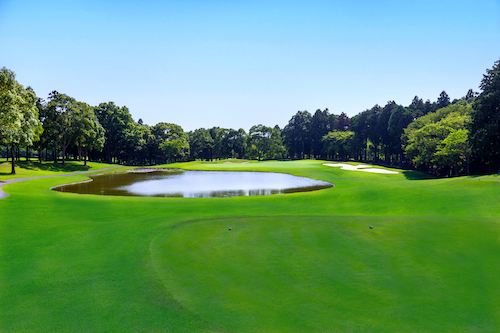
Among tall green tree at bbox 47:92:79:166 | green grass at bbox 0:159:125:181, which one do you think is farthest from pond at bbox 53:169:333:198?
tall green tree at bbox 47:92:79:166

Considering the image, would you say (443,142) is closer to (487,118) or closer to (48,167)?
(487,118)

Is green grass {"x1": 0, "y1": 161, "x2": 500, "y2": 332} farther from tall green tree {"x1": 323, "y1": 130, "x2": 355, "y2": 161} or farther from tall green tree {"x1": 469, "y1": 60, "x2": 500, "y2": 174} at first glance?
tall green tree {"x1": 323, "y1": 130, "x2": 355, "y2": 161}

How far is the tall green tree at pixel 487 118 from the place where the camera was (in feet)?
118

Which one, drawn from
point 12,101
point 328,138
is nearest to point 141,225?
point 12,101

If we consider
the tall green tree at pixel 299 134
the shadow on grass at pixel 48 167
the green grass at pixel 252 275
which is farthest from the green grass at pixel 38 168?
the tall green tree at pixel 299 134

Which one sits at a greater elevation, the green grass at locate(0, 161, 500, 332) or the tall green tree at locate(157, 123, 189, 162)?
the tall green tree at locate(157, 123, 189, 162)

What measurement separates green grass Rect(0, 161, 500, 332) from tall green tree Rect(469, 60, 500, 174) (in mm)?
32338

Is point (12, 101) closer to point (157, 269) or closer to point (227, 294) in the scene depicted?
point (157, 269)

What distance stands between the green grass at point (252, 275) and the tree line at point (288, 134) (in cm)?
2840

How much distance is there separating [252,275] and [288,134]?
406ft

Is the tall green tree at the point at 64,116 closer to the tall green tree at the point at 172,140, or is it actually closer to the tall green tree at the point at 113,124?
the tall green tree at the point at 113,124

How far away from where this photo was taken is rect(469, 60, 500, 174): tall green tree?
35.9 meters

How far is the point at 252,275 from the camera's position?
7.17 metres

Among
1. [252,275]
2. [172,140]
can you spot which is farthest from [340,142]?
[252,275]
